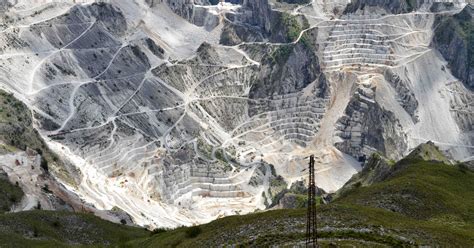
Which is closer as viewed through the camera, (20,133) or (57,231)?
(57,231)

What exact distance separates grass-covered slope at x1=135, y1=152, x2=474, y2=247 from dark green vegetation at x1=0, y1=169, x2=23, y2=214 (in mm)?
34377

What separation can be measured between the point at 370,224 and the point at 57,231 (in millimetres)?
42380

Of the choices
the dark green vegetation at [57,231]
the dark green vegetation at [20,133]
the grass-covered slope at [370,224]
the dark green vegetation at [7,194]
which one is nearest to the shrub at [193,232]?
the grass-covered slope at [370,224]

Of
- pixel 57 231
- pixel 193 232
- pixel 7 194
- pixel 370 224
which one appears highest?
pixel 7 194

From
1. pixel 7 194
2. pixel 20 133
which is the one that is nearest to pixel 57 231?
pixel 7 194

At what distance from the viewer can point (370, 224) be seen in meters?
49.9

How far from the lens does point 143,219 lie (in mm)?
141375

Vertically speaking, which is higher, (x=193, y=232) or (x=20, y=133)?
(x=20, y=133)

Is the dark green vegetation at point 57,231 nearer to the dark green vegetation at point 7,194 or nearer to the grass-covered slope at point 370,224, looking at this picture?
the grass-covered slope at point 370,224

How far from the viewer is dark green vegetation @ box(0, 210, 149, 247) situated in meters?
61.8

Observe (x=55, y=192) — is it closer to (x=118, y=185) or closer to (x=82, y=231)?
(x=82, y=231)

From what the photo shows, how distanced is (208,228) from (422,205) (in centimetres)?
2704

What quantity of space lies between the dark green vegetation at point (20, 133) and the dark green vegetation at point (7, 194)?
2348 centimetres

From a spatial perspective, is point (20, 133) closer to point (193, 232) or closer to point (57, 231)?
point (57, 231)
